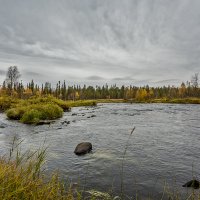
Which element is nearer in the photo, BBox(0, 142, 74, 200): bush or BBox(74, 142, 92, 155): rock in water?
BBox(0, 142, 74, 200): bush

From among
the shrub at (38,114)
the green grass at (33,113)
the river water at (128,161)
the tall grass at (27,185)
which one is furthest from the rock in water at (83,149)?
the green grass at (33,113)

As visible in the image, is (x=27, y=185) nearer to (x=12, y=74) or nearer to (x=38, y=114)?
(x=38, y=114)

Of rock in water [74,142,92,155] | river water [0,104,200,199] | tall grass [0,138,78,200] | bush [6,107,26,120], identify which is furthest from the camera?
bush [6,107,26,120]

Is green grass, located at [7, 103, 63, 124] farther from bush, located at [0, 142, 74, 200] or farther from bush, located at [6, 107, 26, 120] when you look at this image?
bush, located at [0, 142, 74, 200]

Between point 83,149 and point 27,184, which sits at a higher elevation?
point 27,184

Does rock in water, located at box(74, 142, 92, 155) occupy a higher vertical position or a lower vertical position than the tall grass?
lower

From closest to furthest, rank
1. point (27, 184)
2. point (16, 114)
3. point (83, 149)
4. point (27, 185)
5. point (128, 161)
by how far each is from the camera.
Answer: point (27, 185), point (27, 184), point (128, 161), point (83, 149), point (16, 114)

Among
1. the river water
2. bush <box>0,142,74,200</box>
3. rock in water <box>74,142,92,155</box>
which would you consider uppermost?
bush <box>0,142,74,200</box>

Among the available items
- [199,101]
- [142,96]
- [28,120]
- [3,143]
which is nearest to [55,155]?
[3,143]

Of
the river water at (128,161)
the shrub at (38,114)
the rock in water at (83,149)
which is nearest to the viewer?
the river water at (128,161)

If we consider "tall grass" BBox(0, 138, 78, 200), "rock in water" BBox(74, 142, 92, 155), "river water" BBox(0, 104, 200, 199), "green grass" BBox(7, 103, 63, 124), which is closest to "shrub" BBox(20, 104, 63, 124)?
"green grass" BBox(7, 103, 63, 124)

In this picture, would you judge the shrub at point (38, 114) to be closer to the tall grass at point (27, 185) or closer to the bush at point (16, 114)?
the bush at point (16, 114)

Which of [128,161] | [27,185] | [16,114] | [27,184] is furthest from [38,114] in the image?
[27,185]

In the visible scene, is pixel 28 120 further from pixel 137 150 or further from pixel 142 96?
pixel 142 96
